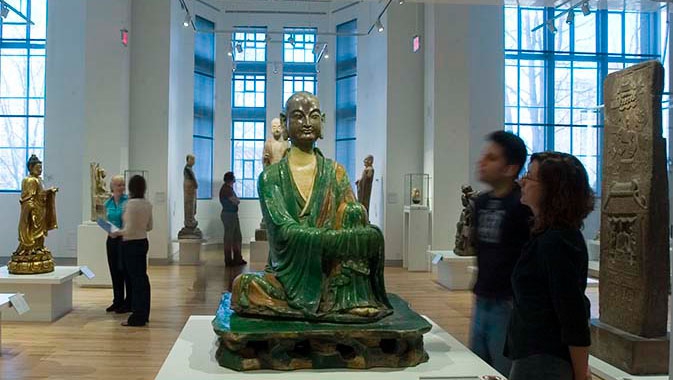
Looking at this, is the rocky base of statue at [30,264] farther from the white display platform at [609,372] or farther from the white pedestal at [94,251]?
the white display platform at [609,372]

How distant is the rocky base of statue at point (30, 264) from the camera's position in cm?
680

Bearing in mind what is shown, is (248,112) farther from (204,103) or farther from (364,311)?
(364,311)

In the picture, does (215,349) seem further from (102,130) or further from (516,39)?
(516,39)

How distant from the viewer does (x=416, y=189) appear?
11.0m

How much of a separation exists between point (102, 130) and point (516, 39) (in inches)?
356

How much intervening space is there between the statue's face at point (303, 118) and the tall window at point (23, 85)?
10.5 meters

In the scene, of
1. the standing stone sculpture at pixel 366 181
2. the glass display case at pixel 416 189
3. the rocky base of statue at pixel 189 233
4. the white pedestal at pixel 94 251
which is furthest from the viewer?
the rocky base of statue at pixel 189 233

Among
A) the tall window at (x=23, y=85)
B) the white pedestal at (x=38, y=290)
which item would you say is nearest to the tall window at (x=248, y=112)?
the tall window at (x=23, y=85)

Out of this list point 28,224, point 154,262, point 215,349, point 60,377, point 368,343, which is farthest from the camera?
point 154,262

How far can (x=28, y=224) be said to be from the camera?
6930 mm

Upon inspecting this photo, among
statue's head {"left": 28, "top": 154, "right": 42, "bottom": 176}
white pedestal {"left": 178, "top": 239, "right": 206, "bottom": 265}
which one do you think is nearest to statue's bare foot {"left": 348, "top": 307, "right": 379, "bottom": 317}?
statue's head {"left": 28, "top": 154, "right": 42, "bottom": 176}

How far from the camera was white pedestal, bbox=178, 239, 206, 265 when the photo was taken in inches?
449

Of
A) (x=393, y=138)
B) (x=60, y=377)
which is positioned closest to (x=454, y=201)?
(x=393, y=138)

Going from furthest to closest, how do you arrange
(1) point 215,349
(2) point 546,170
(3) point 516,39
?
1. (3) point 516,39
2. (1) point 215,349
3. (2) point 546,170
